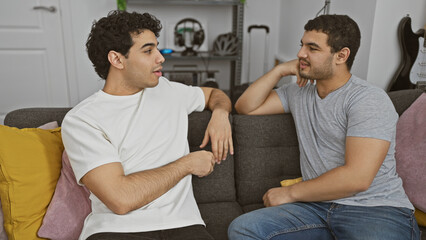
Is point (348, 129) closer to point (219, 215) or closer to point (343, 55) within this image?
point (343, 55)

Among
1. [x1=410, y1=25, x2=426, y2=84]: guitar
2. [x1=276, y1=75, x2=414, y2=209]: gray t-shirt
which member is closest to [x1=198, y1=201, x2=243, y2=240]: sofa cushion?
[x1=276, y1=75, x2=414, y2=209]: gray t-shirt

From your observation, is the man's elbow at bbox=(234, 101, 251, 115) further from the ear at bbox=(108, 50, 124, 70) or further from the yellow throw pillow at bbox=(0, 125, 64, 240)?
the yellow throw pillow at bbox=(0, 125, 64, 240)

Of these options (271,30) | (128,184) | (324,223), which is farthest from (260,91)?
(271,30)

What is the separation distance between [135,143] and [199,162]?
0.26 m

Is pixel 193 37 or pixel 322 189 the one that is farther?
pixel 193 37

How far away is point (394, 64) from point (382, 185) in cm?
105

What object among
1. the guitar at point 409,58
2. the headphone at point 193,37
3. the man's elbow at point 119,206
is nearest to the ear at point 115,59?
the man's elbow at point 119,206

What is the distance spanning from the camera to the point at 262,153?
1.63m

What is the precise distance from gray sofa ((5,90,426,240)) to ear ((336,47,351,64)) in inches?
14.0

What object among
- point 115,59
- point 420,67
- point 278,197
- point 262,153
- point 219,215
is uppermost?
point 115,59

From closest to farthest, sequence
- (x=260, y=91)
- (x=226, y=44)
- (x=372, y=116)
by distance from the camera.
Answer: (x=372, y=116) < (x=260, y=91) < (x=226, y=44)

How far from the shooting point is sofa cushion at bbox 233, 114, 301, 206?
5.35ft

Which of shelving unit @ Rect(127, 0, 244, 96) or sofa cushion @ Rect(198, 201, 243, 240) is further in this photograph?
shelving unit @ Rect(127, 0, 244, 96)

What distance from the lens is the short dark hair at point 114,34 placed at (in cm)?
133
